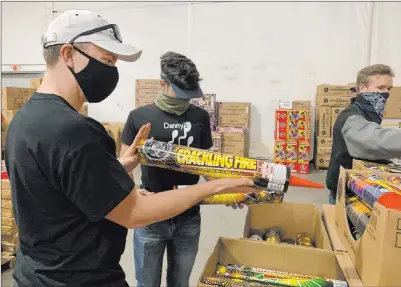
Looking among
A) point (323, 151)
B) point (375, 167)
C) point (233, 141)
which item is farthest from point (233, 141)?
point (375, 167)

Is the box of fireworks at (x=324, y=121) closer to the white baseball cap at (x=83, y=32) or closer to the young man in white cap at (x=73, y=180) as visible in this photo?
the young man in white cap at (x=73, y=180)

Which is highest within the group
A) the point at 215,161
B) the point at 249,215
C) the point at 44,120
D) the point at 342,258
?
the point at 44,120

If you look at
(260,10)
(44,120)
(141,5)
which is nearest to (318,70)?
(260,10)

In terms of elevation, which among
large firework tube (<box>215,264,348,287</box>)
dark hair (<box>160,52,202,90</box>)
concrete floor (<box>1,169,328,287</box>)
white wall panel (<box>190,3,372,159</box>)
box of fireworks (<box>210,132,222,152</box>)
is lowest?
concrete floor (<box>1,169,328,287</box>)

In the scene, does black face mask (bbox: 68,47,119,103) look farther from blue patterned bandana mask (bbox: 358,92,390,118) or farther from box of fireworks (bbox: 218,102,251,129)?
Result: box of fireworks (bbox: 218,102,251,129)

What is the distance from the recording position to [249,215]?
6.12 feet

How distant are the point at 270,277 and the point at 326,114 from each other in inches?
204

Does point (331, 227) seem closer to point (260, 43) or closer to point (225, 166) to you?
point (225, 166)

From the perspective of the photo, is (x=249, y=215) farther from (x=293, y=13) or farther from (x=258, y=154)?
(x=293, y=13)

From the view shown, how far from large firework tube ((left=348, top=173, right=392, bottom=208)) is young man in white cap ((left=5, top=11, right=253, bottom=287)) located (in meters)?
0.40

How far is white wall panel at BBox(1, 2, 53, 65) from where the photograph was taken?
283 inches

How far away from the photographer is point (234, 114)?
6344mm

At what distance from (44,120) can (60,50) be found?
0.73 ft

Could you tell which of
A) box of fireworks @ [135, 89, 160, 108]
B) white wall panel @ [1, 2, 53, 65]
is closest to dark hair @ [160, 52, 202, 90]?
box of fireworks @ [135, 89, 160, 108]
